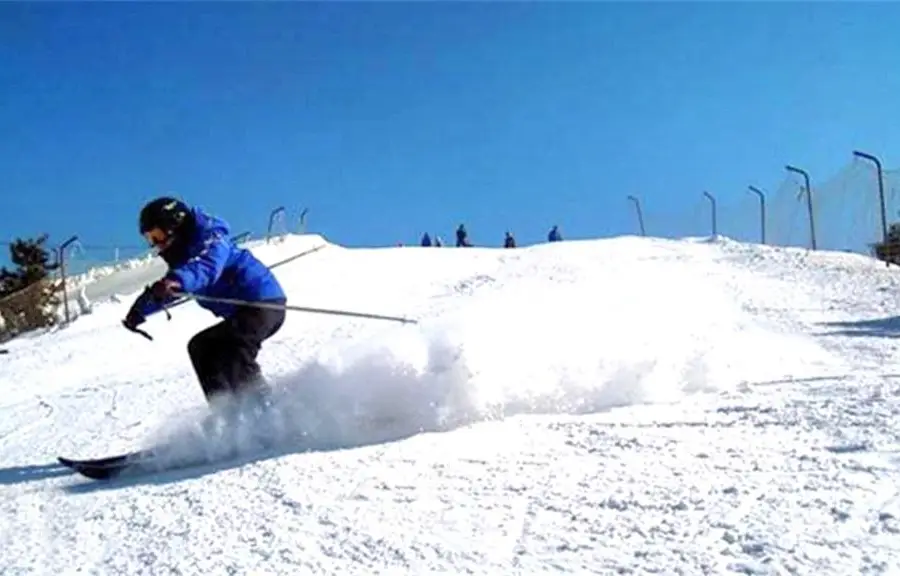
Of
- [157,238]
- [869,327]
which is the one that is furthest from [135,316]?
[869,327]

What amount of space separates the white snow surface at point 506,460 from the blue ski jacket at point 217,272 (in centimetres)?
58

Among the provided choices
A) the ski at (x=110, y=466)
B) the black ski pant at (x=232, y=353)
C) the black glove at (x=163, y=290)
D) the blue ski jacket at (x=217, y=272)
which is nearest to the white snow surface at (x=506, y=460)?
the ski at (x=110, y=466)

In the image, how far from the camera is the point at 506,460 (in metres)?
4.74

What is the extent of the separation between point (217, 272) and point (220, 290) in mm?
447

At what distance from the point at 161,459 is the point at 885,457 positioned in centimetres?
394

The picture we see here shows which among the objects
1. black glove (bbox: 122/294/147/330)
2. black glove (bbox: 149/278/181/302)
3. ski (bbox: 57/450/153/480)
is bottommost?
ski (bbox: 57/450/153/480)

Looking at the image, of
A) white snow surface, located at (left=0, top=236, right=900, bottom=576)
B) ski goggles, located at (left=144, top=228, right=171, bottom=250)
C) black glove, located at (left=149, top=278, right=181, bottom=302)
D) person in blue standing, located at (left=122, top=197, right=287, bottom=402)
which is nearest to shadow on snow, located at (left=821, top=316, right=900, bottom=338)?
white snow surface, located at (left=0, top=236, right=900, bottom=576)

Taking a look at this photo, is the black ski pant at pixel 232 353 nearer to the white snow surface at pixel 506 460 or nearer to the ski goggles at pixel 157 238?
the white snow surface at pixel 506 460

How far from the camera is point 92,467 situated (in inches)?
223

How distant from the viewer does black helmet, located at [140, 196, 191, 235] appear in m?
5.79

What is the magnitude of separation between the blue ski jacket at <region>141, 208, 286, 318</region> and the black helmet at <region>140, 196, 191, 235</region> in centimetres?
9

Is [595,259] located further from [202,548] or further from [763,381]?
[202,548]

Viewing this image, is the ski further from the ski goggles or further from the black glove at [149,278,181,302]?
the ski goggles

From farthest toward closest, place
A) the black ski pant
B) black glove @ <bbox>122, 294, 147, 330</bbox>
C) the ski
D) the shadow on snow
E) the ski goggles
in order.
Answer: the shadow on snow
the black ski pant
the ski goggles
the ski
black glove @ <bbox>122, 294, 147, 330</bbox>
